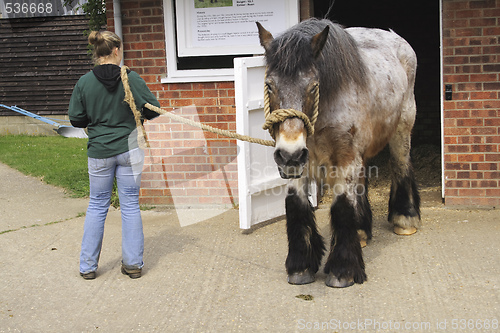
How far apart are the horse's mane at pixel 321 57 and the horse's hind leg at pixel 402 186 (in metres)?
1.29

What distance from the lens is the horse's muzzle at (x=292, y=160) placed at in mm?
3895

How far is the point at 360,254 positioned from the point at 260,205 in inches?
71.6

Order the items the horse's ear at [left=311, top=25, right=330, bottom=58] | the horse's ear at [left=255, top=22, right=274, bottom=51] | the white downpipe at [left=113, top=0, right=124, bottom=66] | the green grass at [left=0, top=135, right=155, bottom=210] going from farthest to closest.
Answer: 1. the green grass at [left=0, top=135, right=155, bottom=210]
2. the white downpipe at [left=113, top=0, right=124, bottom=66]
3. the horse's ear at [left=255, top=22, right=274, bottom=51]
4. the horse's ear at [left=311, top=25, right=330, bottom=58]

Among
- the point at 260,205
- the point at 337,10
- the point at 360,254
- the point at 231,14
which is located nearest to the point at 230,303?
the point at 360,254

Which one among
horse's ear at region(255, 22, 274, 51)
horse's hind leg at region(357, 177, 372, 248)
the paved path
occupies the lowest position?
the paved path

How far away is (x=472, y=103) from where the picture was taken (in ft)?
21.1

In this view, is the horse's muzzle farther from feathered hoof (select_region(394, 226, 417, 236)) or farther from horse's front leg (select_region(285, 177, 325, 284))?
feathered hoof (select_region(394, 226, 417, 236))

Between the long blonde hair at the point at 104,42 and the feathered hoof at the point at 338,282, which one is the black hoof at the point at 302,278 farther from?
the long blonde hair at the point at 104,42

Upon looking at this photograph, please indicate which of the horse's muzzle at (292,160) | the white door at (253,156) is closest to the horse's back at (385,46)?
the white door at (253,156)

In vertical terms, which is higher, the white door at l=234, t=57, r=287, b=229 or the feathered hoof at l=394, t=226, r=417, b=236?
the white door at l=234, t=57, r=287, b=229

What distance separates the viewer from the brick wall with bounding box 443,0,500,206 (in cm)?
630

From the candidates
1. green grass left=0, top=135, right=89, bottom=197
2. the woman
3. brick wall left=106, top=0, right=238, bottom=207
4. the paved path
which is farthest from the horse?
green grass left=0, top=135, right=89, bottom=197

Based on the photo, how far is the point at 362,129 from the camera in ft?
15.6

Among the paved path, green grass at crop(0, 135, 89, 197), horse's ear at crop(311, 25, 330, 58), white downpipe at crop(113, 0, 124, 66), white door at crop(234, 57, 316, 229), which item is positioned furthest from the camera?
green grass at crop(0, 135, 89, 197)
